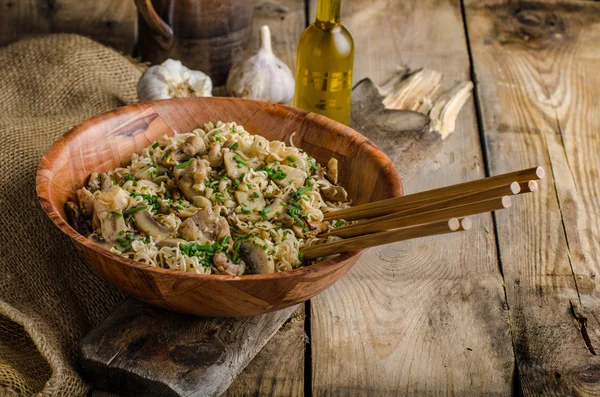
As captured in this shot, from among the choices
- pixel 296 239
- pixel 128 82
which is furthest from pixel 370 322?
pixel 128 82

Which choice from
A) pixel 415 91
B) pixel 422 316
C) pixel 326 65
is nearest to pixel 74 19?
pixel 326 65

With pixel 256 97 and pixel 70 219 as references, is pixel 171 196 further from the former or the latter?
pixel 256 97

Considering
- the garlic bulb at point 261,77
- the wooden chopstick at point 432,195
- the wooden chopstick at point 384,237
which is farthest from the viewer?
the garlic bulb at point 261,77

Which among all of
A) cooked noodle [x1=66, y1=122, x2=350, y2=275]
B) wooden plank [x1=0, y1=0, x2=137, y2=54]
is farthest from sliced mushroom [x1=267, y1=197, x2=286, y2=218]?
wooden plank [x1=0, y1=0, x2=137, y2=54]

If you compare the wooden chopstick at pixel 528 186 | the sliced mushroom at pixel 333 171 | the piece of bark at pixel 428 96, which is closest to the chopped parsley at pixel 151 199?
the sliced mushroom at pixel 333 171

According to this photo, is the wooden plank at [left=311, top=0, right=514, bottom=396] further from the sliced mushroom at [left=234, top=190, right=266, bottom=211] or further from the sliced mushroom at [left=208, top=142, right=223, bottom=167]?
the sliced mushroom at [left=208, top=142, right=223, bottom=167]

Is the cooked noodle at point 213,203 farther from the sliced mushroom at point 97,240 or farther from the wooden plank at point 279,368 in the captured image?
the wooden plank at point 279,368

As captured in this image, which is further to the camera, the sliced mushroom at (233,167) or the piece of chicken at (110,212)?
the sliced mushroom at (233,167)
